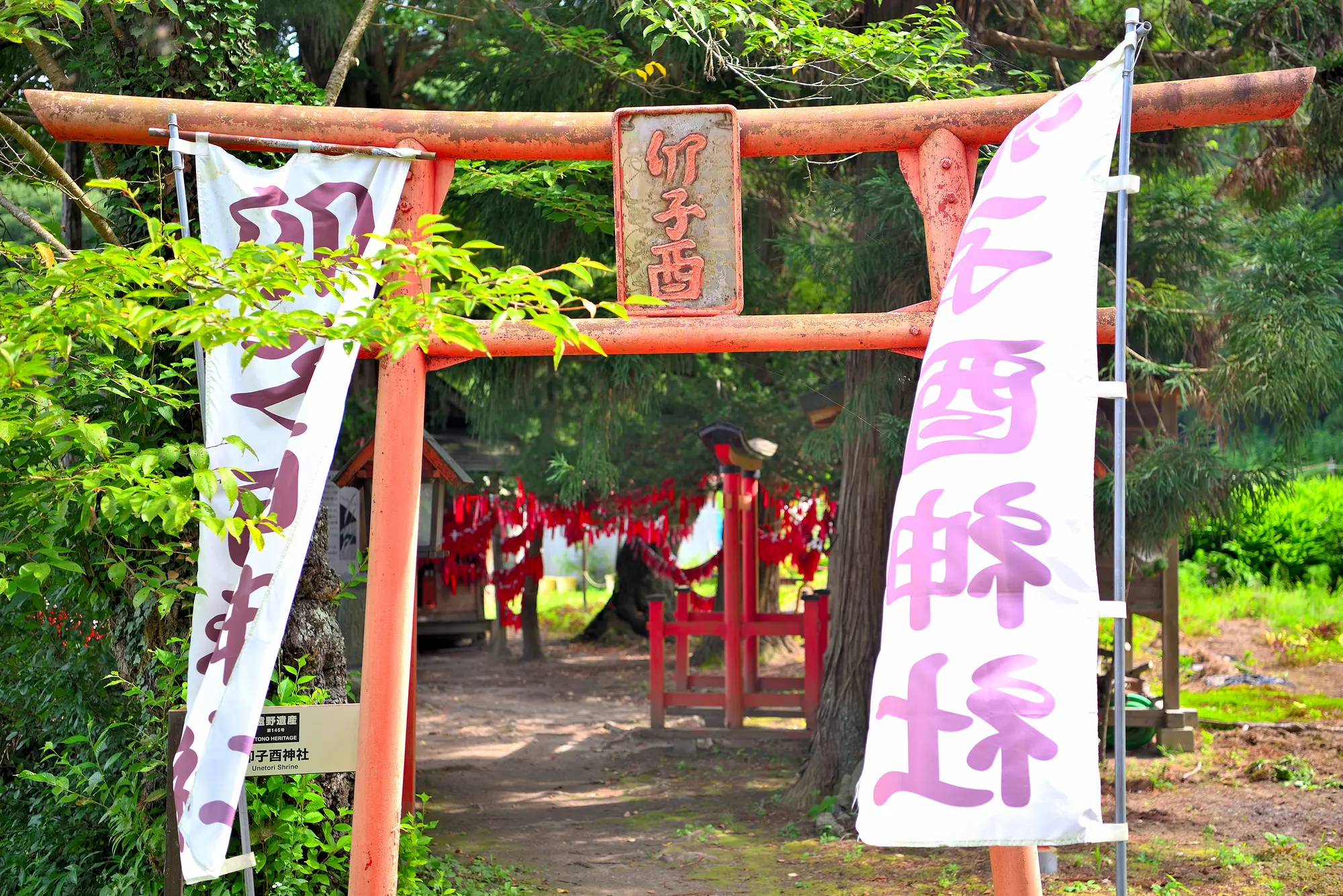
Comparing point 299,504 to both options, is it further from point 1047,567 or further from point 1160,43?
point 1160,43

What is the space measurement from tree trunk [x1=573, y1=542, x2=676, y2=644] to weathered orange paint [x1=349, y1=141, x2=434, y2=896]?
530 inches

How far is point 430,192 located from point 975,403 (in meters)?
2.24

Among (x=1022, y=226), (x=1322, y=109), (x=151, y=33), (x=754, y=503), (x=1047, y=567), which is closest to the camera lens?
(x=1047, y=567)

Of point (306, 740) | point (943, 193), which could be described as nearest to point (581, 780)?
point (306, 740)

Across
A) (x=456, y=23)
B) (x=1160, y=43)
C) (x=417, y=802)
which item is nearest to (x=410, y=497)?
(x=417, y=802)

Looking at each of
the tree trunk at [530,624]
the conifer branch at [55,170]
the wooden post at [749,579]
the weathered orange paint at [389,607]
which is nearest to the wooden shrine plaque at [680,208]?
the weathered orange paint at [389,607]

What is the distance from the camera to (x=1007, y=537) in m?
3.15

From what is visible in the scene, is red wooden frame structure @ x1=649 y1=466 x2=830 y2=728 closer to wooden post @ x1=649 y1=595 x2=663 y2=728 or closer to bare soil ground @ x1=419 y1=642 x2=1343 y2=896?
wooden post @ x1=649 y1=595 x2=663 y2=728

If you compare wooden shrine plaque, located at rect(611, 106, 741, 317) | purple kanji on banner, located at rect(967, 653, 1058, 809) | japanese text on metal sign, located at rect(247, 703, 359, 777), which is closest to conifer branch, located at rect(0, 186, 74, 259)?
japanese text on metal sign, located at rect(247, 703, 359, 777)

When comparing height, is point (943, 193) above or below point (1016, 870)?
above

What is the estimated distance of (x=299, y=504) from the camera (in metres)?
3.91

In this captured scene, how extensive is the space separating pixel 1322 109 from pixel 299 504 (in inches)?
237

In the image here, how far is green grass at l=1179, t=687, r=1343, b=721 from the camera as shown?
420 inches

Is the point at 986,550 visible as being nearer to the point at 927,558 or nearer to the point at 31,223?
the point at 927,558
